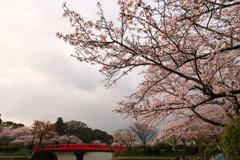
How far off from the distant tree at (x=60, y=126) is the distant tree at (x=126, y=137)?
2177 cm

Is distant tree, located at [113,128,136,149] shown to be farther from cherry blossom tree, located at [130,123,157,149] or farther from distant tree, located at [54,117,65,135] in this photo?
distant tree, located at [54,117,65,135]

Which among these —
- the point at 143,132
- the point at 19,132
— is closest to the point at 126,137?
the point at 143,132

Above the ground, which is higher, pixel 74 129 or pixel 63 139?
pixel 74 129

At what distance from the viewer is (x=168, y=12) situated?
3631mm

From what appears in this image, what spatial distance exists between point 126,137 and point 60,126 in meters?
26.0

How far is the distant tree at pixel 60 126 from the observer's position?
1622 inches

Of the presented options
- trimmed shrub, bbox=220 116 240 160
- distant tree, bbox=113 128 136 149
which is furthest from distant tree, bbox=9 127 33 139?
trimmed shrub, bbox=220 116 240 160

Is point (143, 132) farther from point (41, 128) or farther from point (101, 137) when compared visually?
point (101, 137)

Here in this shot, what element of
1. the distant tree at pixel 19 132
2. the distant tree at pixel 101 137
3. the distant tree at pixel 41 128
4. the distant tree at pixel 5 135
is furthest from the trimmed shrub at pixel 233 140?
the distant tree at pixel 101 137

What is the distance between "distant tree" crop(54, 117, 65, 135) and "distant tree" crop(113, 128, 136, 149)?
2177 centimetres

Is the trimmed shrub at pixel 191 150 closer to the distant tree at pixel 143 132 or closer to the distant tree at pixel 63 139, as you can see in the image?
the distant tree at pixel 143 132

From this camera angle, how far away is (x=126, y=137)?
23.8 meters

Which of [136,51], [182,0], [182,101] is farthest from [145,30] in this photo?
[182,101]

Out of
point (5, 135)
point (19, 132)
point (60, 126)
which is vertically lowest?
point (5, 135)
